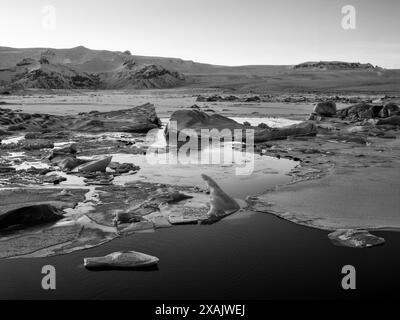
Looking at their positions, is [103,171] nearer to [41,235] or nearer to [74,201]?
[74,201]

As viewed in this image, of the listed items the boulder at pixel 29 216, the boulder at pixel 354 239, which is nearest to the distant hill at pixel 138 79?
the boulder at pixel 354 239

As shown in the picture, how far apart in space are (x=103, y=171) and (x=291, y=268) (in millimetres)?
3717

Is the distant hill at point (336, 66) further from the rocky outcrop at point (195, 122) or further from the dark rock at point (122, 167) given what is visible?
the dark rock at point (122, 167)

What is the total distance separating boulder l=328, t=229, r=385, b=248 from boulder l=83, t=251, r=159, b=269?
1.53m

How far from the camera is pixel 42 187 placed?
5270 mm

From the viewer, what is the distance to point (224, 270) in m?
3.07

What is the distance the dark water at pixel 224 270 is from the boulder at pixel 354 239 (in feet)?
0.23

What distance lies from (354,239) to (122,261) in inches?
74.3

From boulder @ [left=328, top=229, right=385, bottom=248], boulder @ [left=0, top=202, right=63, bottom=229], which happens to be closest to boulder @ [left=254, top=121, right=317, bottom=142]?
boulder @ [left=328, top=229, right=385, bottom=248]

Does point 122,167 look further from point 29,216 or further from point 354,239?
point 354,239

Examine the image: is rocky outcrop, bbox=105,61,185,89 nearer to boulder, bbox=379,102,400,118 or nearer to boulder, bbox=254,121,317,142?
boulder, bbox=379,102,400,118

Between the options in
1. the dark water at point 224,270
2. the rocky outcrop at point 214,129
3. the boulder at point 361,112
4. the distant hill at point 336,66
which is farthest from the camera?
the distant hill at point 336,66

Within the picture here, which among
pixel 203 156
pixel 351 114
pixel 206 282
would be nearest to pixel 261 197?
pixel 206 282

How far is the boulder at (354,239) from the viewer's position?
11.7 ft
